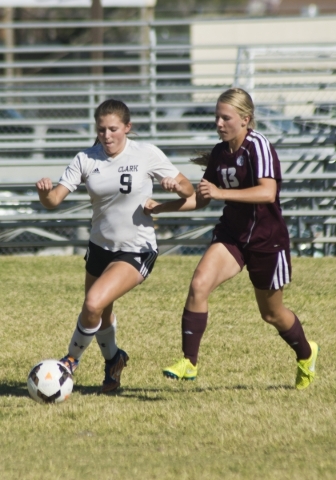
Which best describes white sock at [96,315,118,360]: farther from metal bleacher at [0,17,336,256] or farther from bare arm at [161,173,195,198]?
metal bleacher at [0,17,336,256]

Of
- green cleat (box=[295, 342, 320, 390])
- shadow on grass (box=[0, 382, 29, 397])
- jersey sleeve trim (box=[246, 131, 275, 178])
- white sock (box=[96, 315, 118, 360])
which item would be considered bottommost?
shadow on grass (box=[0, 382, 29, 397])

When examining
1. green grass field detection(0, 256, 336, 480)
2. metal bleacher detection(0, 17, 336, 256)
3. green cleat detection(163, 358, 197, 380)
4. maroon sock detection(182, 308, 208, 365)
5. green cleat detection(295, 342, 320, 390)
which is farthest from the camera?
metal bleacher detection(0, 17, 336, 256)

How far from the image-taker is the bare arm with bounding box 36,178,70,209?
5.93 meters

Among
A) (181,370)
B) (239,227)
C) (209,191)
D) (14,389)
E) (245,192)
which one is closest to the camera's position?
(209,191)

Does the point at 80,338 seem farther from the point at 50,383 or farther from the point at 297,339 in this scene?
the point at 297,339

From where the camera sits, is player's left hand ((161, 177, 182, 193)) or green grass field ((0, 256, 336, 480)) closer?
green grass field ((0, 256, 336, 480))

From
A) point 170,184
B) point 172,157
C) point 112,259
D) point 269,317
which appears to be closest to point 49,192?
point 112,259

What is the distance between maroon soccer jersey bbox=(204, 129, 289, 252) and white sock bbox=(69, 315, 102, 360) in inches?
44.1

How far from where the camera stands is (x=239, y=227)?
610 cm

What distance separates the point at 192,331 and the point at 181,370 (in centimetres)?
26

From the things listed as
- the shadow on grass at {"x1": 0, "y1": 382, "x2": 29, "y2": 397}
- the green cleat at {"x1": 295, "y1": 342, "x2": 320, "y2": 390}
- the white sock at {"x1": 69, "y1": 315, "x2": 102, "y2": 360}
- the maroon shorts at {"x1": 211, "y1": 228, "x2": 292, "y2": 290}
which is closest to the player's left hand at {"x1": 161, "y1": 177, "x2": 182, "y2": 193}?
the maroon shorts at {"x1": 211, "y1": 228, "x2": 292, "y2": 290}

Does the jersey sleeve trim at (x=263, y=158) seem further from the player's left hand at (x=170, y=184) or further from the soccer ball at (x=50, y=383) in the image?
the soccer ball at (x=50, y=383)

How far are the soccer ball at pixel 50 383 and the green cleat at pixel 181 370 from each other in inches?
26.3

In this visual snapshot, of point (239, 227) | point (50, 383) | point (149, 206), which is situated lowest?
point (50, 383)
